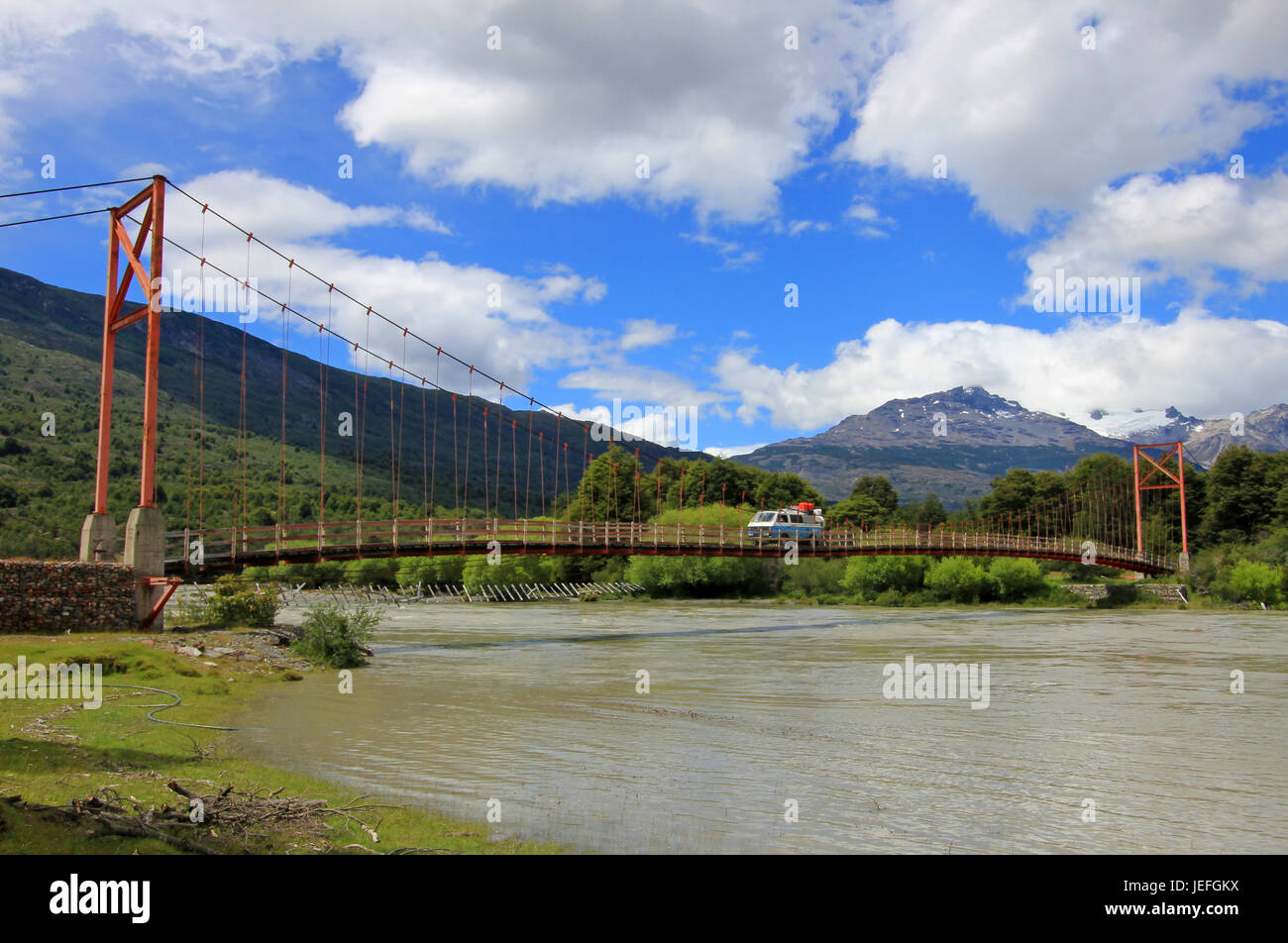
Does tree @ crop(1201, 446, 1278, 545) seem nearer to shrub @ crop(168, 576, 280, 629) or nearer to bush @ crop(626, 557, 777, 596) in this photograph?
bush @ crop(626, 557, 777, 596)

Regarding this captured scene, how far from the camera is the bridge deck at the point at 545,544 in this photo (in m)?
25.4

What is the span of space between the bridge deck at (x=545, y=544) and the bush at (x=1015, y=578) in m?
2.60

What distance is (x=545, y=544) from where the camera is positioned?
34.7 m

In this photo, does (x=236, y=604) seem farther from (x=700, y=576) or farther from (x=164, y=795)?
(x=700, y=576)

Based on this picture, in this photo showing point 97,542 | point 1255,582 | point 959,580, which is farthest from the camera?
point 959,580

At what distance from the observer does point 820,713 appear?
17.5 m

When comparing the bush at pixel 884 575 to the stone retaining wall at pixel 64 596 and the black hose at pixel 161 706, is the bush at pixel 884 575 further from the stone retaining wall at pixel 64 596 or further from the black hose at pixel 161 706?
the black hose at pixel 161 706

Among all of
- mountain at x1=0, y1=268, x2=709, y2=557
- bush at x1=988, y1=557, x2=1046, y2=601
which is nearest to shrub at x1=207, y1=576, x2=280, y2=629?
mountain at x1=0, y1=268, x2=709, y2=557

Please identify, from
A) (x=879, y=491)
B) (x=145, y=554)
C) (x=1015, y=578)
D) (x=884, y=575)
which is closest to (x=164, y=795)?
(x=145, y=554)

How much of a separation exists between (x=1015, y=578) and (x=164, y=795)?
2395 inches

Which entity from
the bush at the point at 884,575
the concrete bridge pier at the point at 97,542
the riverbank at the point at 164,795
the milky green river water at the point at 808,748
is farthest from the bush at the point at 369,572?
the riverbank at the point at 164,795

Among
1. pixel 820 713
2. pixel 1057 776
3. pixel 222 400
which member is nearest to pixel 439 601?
pixel 820 713
